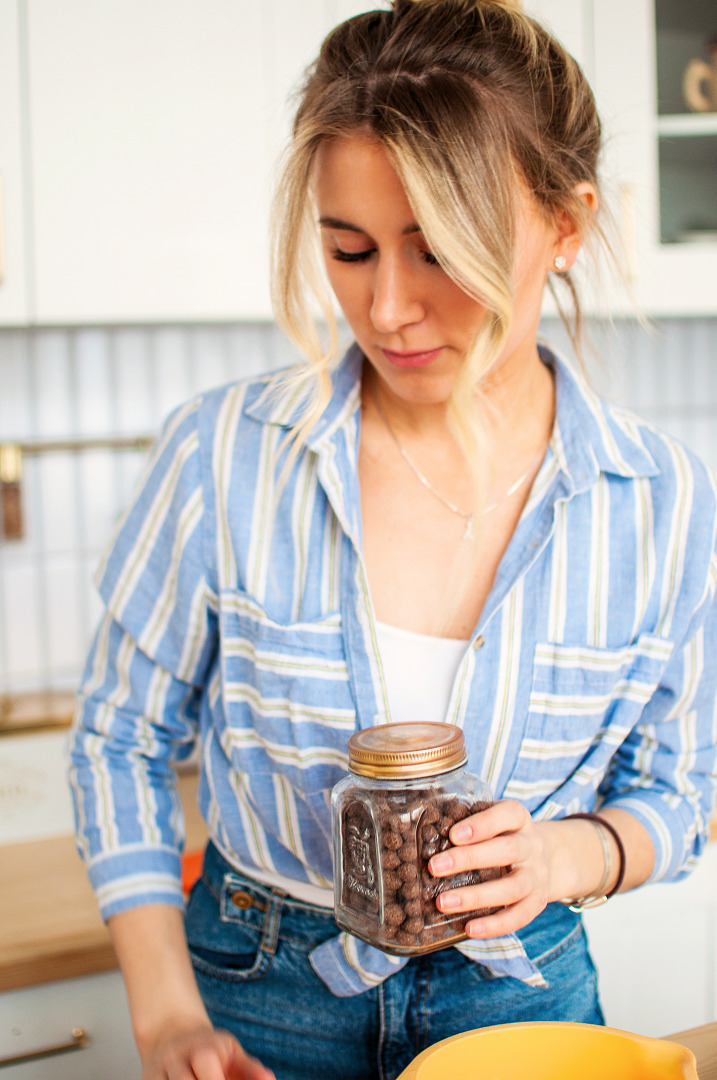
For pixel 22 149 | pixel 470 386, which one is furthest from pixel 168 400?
pixel 470 386

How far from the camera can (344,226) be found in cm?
71

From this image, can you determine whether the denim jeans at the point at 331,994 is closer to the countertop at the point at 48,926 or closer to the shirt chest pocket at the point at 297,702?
the shirt chest pocket at the point at 297,702

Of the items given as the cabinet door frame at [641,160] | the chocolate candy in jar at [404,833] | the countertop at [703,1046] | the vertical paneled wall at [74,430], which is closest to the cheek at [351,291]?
the chocolate candy in jar at [404,833]

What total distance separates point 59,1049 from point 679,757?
0.80m

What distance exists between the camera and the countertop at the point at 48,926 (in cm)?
104

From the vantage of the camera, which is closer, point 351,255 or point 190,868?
point 351,255

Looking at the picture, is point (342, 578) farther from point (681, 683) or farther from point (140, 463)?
point (140, 463)

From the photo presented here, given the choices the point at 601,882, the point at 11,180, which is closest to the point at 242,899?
the point at 601,882

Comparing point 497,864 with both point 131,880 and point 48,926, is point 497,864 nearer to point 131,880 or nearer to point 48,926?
point 131,880

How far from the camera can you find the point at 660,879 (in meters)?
0.84

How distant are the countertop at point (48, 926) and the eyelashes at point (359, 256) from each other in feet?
2.64

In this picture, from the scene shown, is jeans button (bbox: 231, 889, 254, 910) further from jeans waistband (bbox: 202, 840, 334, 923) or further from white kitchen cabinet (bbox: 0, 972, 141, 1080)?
white kitchen cabinet (bbox: 0, 972, 141, 1080)

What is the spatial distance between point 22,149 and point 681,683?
49.1 inches

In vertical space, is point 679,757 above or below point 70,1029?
above
